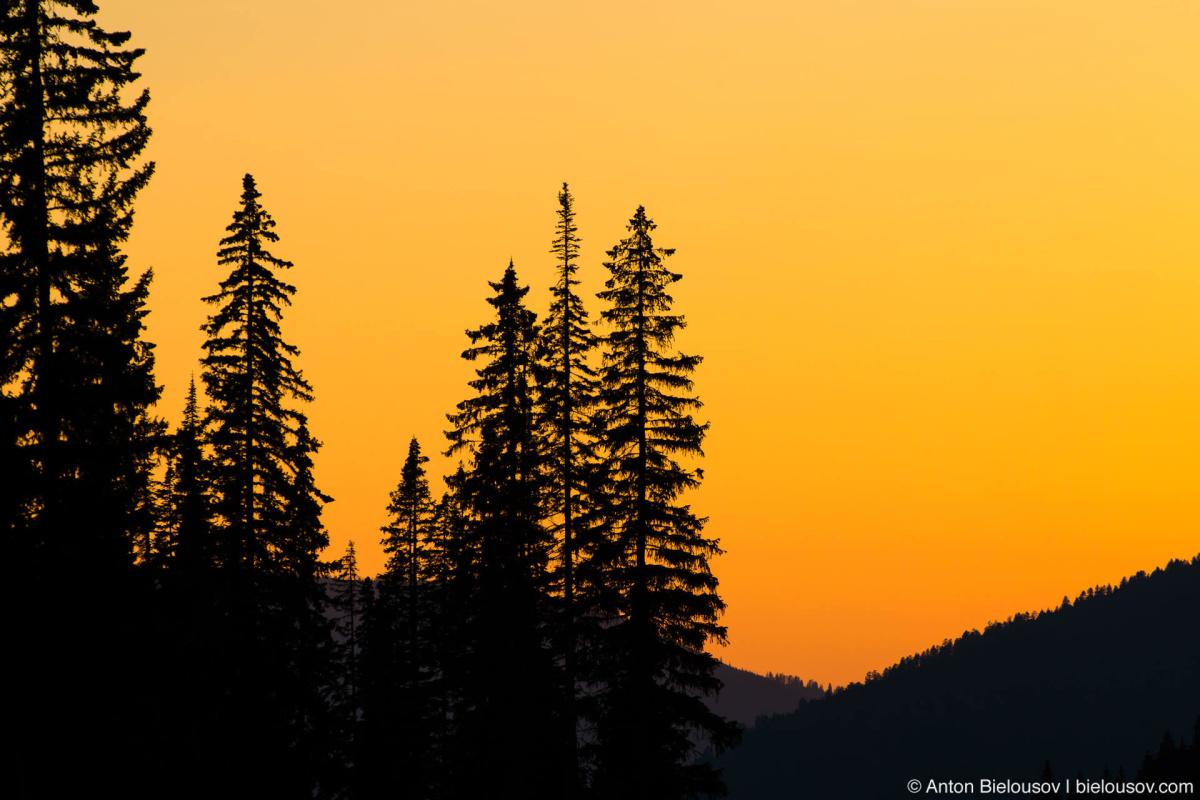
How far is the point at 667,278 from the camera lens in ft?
123

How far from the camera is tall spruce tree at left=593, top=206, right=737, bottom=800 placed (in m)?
35.8

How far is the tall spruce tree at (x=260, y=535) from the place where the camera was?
3425 centimetres

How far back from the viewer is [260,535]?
3503cm

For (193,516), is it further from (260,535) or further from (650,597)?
(650,597)

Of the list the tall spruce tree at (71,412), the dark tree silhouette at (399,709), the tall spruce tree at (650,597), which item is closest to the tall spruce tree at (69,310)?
the tall spruce tree at (71,412)

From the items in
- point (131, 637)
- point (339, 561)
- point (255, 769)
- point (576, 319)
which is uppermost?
point (576, 319)

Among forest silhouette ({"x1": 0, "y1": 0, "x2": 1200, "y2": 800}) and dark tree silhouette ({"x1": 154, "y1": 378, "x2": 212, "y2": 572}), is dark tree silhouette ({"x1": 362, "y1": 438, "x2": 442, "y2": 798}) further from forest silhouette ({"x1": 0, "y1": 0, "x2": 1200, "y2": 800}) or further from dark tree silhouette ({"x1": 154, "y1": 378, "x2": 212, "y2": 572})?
dark tree silhouette ({"x1": 154, "y1": 378, "x2": 212, "y2": 572})

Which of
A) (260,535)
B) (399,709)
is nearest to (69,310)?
(260,535)

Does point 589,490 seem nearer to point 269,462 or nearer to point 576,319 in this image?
point 576,319

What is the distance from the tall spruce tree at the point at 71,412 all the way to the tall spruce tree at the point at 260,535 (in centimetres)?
859

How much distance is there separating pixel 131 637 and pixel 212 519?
39.5 ft

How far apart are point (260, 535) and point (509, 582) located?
8.68m

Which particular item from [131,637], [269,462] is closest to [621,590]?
[269,462]

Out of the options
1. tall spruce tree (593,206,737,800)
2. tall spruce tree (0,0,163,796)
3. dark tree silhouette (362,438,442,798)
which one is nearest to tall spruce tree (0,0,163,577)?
tall spruce tree (0,0,163,796)
